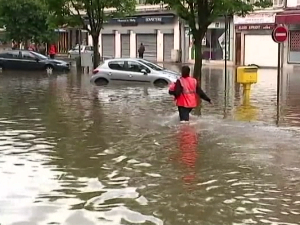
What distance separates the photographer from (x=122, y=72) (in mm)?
28375

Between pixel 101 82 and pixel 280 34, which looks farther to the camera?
pixel 101 82

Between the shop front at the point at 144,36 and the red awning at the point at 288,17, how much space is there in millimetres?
12695

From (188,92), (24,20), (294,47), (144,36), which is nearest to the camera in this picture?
(188,92)

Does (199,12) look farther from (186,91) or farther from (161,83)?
(161,83)

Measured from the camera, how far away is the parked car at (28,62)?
39.7 m

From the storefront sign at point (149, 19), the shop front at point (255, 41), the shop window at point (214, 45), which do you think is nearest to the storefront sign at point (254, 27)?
the shop front at point (255, 41)

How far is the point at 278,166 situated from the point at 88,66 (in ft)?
107

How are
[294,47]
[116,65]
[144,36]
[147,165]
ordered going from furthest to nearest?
[144,36] → [294,47] → [116,65] → [147,165]

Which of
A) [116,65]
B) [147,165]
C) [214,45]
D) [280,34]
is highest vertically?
[214,45]

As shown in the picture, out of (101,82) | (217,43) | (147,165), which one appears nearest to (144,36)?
(217,43)

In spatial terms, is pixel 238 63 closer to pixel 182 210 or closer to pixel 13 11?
pixel 13 11

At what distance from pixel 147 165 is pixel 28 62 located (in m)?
30.6

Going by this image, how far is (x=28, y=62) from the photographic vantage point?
40031 mm

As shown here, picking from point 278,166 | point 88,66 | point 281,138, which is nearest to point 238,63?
point 88,66
